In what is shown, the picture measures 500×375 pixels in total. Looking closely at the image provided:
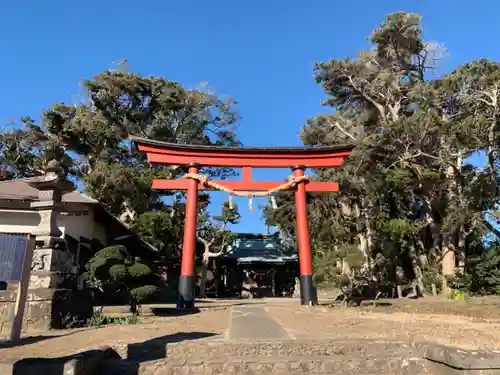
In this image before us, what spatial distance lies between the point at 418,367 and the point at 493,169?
13.5 m

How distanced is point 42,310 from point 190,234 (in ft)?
24.1

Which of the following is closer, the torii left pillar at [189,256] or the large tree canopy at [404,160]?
the torii left pillar at [189,256]

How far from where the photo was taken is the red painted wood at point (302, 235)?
46.2ft

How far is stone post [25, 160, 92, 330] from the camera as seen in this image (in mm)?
7277

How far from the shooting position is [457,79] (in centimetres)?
1788

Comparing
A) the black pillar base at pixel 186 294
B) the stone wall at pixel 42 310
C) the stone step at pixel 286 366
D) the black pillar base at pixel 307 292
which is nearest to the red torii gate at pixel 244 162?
the black pillar base at pixel 307 292

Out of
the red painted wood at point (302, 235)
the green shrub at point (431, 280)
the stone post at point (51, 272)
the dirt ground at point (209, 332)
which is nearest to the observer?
the dirt ground at point (209, 332)

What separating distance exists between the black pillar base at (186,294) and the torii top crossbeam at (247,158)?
370 cm

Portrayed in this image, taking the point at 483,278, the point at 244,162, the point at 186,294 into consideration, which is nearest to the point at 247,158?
the point at 244,162

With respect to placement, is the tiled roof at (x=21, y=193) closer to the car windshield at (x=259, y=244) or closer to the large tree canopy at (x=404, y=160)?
the large tree canopy at (x=404, y=160)

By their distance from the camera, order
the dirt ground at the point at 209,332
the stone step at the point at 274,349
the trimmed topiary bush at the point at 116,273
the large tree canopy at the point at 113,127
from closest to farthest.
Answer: the stone step at the point at 274,349 < the dirt ground at the point at 209,332 < the trimmed topiary bush at the point at 116,273 < the large tree canopy at the point at 113,127

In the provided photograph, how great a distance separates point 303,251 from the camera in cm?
1432

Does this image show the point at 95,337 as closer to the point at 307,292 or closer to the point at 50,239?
the point at 50,239

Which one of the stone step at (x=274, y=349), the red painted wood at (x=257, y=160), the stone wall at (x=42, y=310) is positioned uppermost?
the red painted wood at (x=257, y=160)
